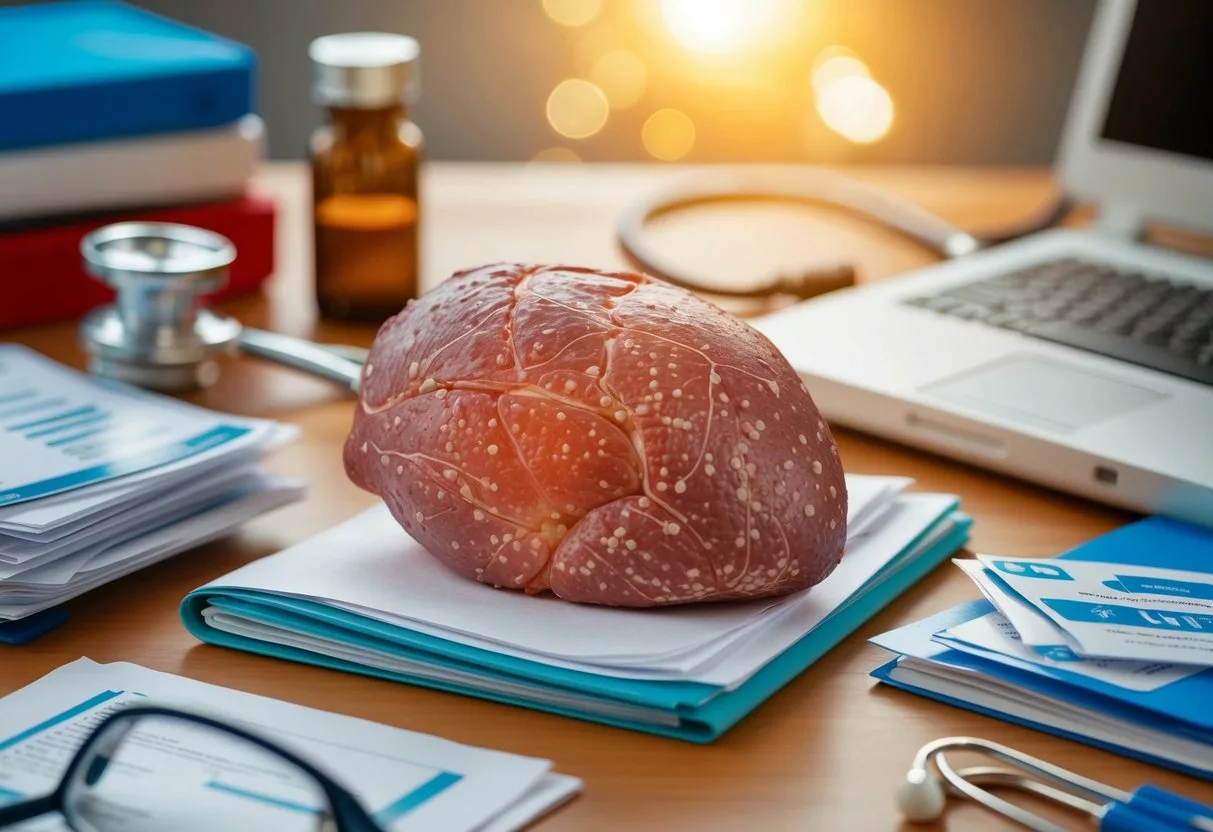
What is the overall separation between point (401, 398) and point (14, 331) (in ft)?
1.64

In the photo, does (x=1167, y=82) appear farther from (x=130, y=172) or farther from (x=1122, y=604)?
(x=130, y=172)

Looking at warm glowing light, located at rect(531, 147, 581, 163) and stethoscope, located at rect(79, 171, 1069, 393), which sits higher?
stethoscope, located at rect(79, 171, 1069, 393)

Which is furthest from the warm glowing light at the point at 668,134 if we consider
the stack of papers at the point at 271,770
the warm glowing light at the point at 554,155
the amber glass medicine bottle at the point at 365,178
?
the stack of papers at the point at 271,770

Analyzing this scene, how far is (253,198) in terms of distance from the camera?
1077mm

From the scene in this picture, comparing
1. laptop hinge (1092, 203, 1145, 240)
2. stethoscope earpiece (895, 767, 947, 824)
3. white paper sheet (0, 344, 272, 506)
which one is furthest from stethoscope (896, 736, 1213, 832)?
laptop hinge (1092, 203, 1145, 240)

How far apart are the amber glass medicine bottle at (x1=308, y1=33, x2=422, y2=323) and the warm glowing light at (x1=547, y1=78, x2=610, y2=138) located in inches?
42.9

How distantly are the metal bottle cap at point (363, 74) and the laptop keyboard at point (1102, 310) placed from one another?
0.36 meters

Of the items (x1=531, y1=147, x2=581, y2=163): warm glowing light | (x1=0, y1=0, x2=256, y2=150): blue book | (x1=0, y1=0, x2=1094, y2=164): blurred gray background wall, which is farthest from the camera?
(x1=531, y1=147, x2=581, y2=163): warm glowing light

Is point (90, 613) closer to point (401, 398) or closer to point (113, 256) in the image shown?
point (401, 398)

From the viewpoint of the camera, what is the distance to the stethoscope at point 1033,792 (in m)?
0.45

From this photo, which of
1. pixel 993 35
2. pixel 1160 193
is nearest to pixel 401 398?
pixel 1160 193

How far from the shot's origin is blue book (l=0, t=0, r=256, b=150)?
948mm

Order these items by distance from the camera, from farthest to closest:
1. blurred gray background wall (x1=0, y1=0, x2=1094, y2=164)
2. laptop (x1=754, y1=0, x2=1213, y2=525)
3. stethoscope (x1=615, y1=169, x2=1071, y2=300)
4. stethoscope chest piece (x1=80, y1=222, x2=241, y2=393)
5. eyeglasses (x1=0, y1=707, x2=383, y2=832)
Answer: blurred gray background wall (x1=0, y1=0, x2=1094, y2=164) < stethoscope (x1=615, y1=169, x2=1071, y2=300) < stethoscope chest piece (x1=80, y1=222, x2=241, y2=393) < laptop (x1=754, y1=0, x2=1213, y2=525) < eyeglasses (x1=0, y1=707, x2=383, y2=832)

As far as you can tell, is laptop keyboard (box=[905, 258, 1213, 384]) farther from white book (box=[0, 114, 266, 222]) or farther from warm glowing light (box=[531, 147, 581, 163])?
warm glowing light (box=[531, 147, 581, 163])
